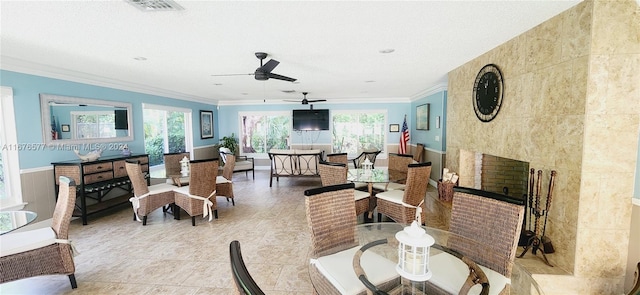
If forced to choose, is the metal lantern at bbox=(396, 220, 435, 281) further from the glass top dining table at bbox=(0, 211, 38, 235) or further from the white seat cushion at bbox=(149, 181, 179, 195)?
the white seat cushion at bbox=(149, 181, 179, 195)

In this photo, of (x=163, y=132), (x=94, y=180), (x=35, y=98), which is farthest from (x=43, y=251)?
(x=163, y=132)

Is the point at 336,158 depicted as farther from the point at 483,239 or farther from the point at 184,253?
the point at 483,239

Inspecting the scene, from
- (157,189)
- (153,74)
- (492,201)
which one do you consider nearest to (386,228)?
(492,201)

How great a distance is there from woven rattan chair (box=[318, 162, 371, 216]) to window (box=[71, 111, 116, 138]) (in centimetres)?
411

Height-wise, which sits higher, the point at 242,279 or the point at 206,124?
the point at 206,124

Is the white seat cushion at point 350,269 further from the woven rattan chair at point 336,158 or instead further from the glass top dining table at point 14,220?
the woven rattan chair at point 336,158

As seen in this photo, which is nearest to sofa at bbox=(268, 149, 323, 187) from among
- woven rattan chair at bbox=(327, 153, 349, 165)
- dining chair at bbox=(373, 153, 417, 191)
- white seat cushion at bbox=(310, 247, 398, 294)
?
woven rattan chair at bbox=(327, 153, 349, 165)

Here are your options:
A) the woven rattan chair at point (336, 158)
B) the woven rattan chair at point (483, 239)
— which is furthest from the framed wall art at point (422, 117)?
the woven rattan chair at point (483, 239)

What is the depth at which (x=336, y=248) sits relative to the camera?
6.56 feet

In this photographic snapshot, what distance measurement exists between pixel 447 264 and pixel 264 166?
25.3 ft

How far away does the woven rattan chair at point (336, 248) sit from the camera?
1.61m

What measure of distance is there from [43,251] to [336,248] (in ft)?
8.15

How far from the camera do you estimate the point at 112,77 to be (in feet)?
15.0

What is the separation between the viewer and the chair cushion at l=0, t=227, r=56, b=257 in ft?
6.89
